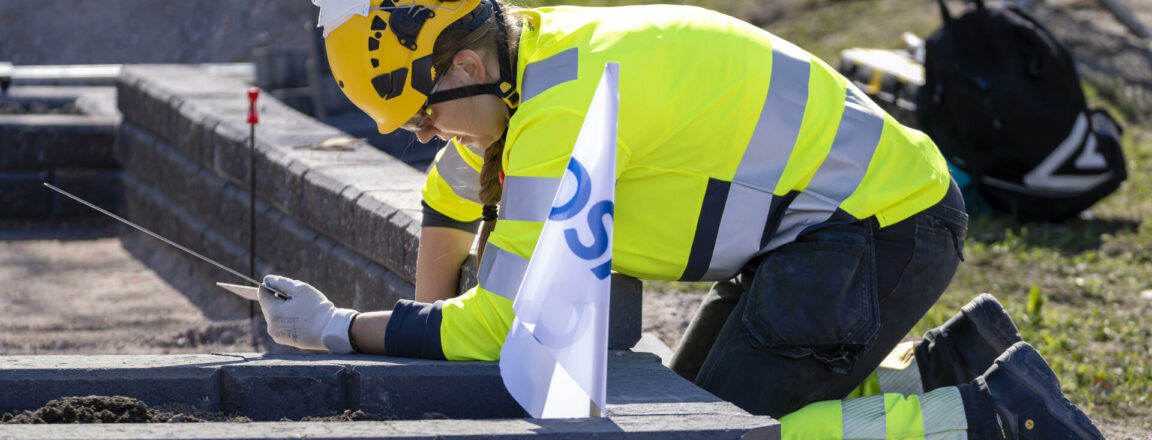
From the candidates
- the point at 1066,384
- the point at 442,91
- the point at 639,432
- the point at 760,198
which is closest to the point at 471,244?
the point at 442,91

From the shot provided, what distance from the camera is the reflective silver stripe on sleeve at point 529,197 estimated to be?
2.61m

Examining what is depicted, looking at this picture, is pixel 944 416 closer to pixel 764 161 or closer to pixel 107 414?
pixel 764 161

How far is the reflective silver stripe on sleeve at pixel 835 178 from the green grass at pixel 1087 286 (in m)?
0.92

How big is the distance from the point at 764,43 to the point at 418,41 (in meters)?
0.75

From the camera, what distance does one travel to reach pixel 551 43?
2.79m

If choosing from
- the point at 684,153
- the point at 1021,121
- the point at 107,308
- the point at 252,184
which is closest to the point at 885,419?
the point at 684,153

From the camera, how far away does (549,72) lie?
8.97 feet

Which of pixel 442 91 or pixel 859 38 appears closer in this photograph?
pixel 442 91

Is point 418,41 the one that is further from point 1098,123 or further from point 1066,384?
point 1098,123

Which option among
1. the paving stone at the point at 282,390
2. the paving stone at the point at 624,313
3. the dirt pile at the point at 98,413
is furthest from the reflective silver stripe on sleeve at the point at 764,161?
the dirt pile at the point at 98,413

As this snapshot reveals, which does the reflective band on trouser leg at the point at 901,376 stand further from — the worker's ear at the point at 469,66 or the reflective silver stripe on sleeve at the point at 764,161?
the worker's ear at the point at 469,66

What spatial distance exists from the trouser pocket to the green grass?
3.26 feet

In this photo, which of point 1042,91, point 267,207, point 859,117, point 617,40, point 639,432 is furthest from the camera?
point 1042,91

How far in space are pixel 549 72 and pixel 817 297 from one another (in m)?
0.76
